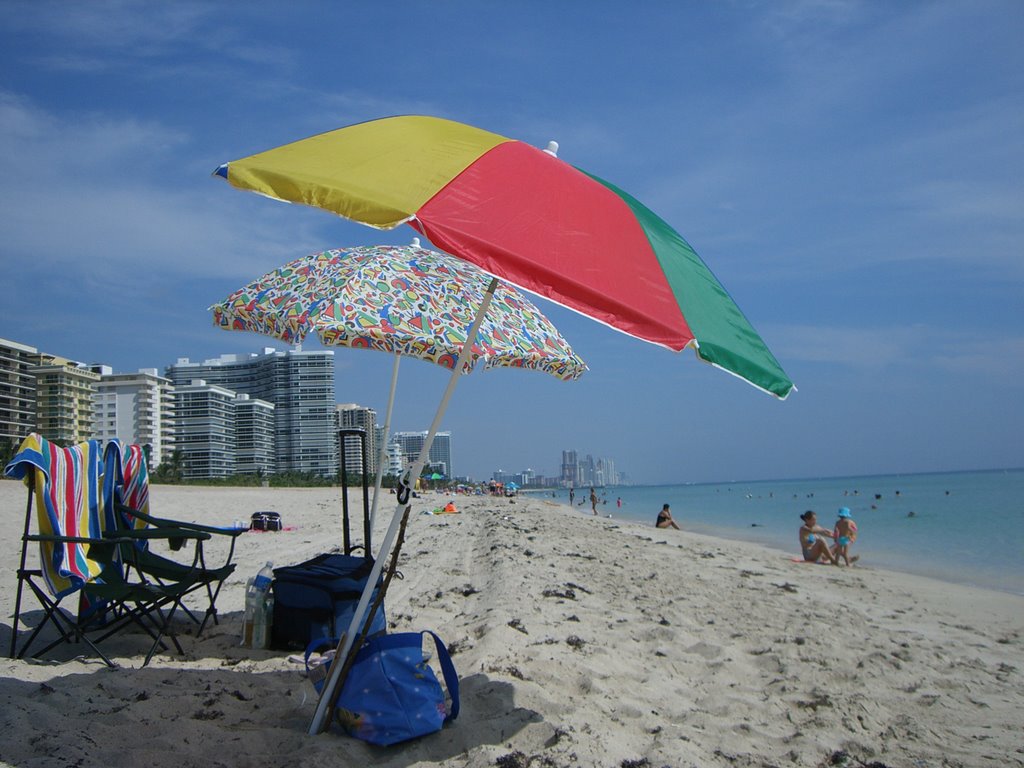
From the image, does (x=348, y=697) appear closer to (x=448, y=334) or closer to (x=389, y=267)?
(x=448, y=334)

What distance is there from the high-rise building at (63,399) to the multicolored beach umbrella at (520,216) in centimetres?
8508

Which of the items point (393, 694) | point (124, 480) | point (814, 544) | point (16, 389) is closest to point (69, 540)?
point (124, 480)

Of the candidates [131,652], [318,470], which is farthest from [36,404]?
[131,652]

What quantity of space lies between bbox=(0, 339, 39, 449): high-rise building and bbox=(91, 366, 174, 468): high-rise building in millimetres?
6445

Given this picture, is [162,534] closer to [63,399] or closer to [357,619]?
[357,619]

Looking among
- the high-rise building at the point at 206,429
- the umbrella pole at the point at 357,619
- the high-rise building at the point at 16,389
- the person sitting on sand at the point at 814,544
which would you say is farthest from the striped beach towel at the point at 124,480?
the high-rise building at the point at 206,429

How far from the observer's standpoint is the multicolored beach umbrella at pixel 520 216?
203cm

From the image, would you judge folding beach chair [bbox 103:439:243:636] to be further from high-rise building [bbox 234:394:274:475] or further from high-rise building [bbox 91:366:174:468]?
high-rise building [bbox 91:366:174:468]

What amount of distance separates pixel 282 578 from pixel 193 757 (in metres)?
1.41

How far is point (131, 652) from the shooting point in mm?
3730

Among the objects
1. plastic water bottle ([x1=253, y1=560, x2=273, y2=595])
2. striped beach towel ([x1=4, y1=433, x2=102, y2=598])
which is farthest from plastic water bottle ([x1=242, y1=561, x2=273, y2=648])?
striped beach towel ([x1=4, y1=433, x2=102, y2=598])

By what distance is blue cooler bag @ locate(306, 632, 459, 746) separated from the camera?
265cm

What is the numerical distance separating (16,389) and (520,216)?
87.7m

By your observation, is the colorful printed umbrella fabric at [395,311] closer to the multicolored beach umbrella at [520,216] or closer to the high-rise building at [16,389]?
the multicolored beach umbrella at [520,216]
